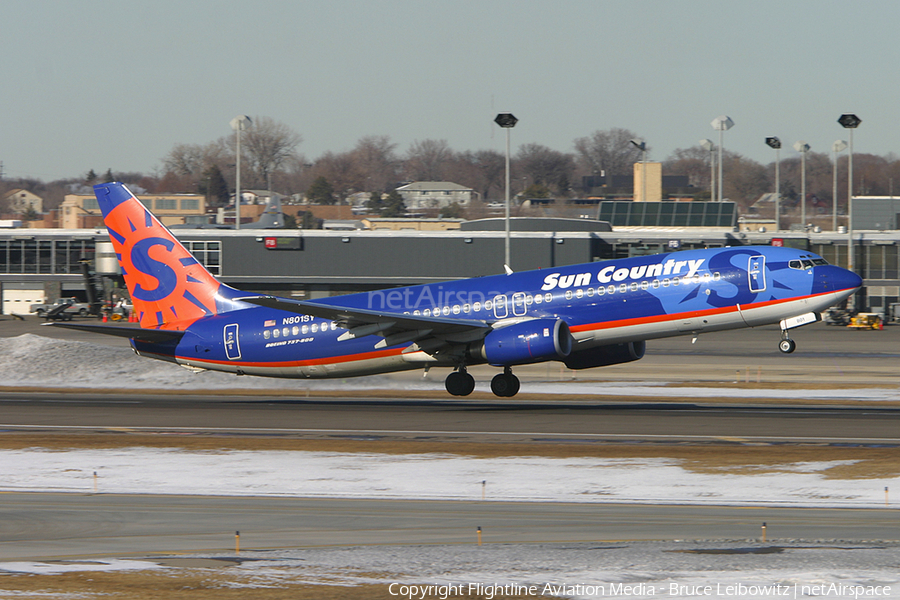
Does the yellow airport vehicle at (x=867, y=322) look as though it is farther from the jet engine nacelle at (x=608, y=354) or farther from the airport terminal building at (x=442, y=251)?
the jet engine nacelle at (x=608, y=354)

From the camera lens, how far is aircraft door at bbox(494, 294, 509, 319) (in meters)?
40.1

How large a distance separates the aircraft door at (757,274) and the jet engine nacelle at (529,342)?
7.18 metres

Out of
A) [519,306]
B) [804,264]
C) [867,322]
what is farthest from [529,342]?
[867,322]

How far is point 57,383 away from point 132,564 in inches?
1547

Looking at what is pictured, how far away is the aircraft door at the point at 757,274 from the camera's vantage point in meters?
37.8

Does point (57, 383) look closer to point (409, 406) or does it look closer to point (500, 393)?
point (409, 406)

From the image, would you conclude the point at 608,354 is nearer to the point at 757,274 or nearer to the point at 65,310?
the point at 757,274

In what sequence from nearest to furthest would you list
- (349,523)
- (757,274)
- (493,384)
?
(349,523), (757,274), (493,384)

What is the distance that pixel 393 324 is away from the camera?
39219 mm

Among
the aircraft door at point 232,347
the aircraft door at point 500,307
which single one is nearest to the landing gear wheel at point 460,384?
the aircraft door at point 500,307

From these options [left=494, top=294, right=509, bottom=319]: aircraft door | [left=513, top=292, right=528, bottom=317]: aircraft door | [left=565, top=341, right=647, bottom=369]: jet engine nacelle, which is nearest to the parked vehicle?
[left=494, top=294, right=509, bottom=319]: aircraft door

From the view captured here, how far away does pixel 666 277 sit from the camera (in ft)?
126

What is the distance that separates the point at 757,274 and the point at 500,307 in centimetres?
1003

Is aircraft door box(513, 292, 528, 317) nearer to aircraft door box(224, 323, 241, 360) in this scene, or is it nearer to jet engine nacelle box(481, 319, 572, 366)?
jet engine nacelle box(481, 319, 572, 366)
